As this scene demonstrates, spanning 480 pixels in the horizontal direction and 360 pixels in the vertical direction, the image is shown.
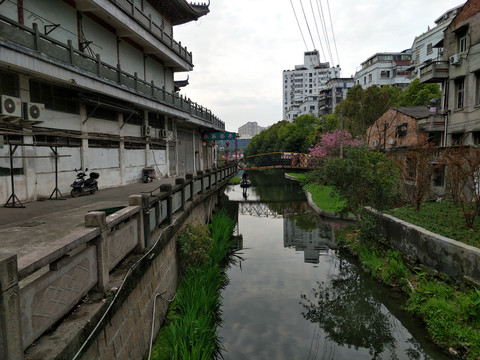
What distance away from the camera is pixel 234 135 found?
31.8 metres

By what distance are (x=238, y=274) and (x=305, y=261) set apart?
3.29 metres

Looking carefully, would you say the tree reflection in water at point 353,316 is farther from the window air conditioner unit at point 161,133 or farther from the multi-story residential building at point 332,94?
the multi-story residential building at point 332,94

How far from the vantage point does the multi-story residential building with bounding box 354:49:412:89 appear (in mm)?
54094

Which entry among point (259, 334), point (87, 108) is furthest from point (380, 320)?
point (87, 108)

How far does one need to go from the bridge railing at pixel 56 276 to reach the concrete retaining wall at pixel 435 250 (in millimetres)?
8074

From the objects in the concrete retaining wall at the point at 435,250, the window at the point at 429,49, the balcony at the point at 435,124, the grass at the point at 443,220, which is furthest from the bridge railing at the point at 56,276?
the window at the point at 429,49

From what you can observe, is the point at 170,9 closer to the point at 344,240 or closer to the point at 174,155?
the point at 174,155

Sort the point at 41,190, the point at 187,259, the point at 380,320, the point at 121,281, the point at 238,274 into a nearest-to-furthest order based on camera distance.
Result: the point at 121,281 → the point at 380,320 → the point at 187,259 → the point at 41,190 → the point at 238,274

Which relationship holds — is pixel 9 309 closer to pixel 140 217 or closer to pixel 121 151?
pixel 140 217

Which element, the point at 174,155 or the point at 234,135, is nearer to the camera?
the point at 174,155

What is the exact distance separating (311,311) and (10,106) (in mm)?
9985

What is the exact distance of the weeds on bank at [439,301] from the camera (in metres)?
6.84

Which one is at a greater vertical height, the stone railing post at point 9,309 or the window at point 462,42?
the window at point 462,42

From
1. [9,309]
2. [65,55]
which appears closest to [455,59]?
[65,55]
